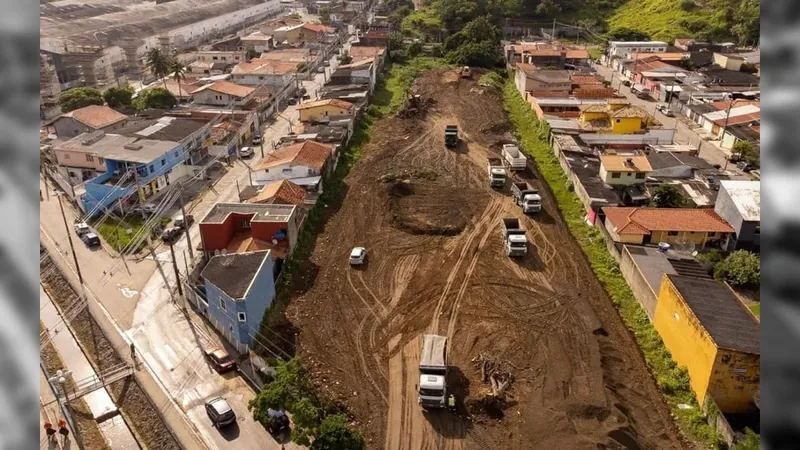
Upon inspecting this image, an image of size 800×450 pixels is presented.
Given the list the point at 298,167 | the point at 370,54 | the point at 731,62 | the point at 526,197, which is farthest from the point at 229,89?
the point at 731,62

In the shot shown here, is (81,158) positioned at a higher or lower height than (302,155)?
lower

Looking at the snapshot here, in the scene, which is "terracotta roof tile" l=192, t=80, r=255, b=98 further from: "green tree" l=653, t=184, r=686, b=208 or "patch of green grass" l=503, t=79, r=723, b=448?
"green tree" l=653, t=184, r=686, b=208

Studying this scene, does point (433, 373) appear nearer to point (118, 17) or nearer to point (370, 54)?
point (370, 54)

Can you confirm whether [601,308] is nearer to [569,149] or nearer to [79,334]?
[569,149]

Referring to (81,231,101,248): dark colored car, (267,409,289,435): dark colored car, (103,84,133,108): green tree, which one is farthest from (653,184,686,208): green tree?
(103,84,133,108): green tree

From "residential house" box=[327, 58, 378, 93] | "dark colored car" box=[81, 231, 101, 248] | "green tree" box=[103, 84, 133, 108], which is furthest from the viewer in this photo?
"residential house" box=[327, 58, 378, 93]

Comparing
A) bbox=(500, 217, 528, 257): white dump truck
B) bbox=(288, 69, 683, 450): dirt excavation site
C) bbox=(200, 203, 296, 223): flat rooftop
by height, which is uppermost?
bbox=(200, 203, 296, 223): flat rooftop

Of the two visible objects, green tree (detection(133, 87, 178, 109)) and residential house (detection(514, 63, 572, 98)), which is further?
residential house (detection(514, 63, 572, 98))

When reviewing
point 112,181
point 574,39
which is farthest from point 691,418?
point 574,39
